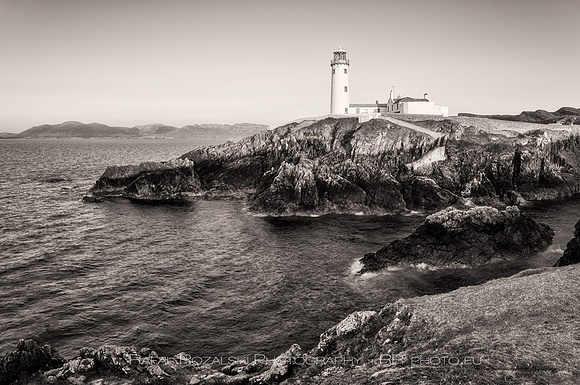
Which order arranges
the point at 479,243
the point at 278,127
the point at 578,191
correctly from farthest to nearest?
the point at 278,127 → the point at 578,191 → the point at 479,243

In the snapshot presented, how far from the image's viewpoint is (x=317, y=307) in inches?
1150

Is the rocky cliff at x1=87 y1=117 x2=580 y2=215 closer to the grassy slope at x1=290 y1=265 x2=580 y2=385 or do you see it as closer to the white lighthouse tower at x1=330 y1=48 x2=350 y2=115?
the white lighthouse tower at x1=330 y1=48 x2=350 y2=115

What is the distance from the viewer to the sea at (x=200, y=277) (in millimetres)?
26234

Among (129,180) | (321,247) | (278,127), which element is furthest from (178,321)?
(278,127)

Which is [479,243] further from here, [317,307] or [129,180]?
[129,180]

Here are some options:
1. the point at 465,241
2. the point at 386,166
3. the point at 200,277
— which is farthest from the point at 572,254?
the point at 386,166

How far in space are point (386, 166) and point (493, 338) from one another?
54.5 m

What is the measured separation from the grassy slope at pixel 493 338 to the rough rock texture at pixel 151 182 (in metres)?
53.9

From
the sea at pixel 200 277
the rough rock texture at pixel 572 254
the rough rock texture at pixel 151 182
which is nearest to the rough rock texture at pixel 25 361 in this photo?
the sea at pixel 200 277

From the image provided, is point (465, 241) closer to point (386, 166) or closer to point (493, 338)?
point (493, 338)

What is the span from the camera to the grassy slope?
47.6ft

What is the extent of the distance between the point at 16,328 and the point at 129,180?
50.5 m

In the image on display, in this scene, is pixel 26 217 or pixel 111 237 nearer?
pixel 111 237

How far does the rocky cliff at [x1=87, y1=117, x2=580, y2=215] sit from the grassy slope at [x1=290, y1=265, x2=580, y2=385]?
118 feet
